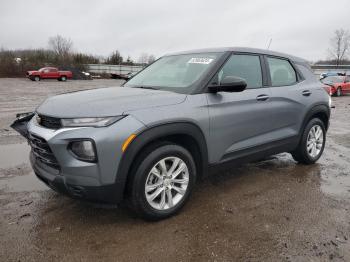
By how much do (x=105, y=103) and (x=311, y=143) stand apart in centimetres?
354

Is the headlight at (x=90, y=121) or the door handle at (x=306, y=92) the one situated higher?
the door handle at (x=306, y=92)

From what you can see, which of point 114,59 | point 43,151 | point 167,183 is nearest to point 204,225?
point 167,183

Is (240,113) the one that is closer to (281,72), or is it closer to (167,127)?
(167,127)

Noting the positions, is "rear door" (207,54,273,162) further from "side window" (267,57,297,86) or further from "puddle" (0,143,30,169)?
"puddle" (0,143,30,169)

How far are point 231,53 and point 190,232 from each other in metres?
2.12

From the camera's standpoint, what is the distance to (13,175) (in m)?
4.42

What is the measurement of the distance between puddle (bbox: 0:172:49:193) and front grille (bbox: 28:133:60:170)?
1057 mm

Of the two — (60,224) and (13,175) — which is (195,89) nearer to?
(60,224)

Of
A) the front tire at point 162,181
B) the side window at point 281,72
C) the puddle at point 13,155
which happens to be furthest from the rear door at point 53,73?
the front tire at point 162,181

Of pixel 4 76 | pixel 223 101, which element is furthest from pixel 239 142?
pixel 4 76

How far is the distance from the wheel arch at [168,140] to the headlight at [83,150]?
0.26 meters

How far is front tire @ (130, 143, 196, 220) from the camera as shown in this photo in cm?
288

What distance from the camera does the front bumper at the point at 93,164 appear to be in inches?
103

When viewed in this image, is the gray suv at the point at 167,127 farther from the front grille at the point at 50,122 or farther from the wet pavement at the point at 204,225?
the wet pavement at the point at 204,225
